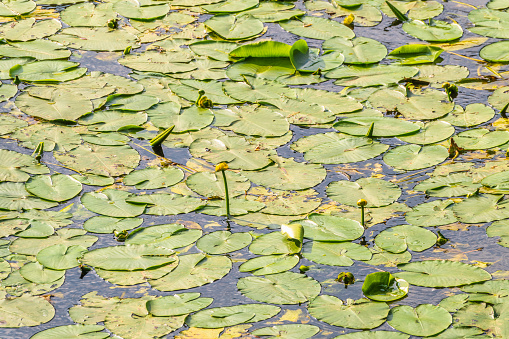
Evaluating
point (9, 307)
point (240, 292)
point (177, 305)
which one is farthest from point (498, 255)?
point (9, 307)

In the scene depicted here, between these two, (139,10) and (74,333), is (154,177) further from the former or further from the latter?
(139,10)

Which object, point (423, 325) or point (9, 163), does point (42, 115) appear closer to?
point (9, 163)

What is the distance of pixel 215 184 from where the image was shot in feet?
10.7

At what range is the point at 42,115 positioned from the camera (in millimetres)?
3773

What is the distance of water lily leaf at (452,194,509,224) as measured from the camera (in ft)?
9.91

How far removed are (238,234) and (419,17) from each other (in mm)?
2672

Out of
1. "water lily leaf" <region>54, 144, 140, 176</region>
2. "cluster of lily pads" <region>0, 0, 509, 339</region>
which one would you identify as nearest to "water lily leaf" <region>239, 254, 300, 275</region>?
"cluster of lily pads" <region>0, 0, 509, 339</region>

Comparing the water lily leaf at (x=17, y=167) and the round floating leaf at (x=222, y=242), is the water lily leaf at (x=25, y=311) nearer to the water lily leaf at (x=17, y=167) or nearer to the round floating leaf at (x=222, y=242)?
the round floating leaf at (x=222, y=242)

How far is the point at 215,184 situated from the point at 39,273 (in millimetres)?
955

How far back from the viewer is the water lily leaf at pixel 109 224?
2982mm

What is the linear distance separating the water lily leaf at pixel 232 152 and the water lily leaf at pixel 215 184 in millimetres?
96

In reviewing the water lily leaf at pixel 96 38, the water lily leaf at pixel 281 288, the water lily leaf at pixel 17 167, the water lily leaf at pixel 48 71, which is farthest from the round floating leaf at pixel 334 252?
the water lily leaf at pixel 96 38

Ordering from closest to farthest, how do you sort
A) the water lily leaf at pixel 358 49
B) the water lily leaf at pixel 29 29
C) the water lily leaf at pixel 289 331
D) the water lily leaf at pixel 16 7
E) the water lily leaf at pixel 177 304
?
1. the water lily leaf at pixel 289 331
2. the water lily leaf at pixel 177 304
3. the water lily leaf at pixel 358 49
4. the water lily leaf at pixel 29 29
5. the water lily leaf at pixel 16 7

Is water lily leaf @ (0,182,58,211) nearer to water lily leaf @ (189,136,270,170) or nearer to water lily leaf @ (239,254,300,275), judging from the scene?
water lily leaf @ (189,136,270,170)
